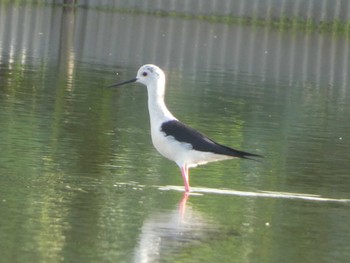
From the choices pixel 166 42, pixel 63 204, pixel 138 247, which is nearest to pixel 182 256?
pixel 138 247

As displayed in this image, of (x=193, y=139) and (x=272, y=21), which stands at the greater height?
(x=193, y=139)

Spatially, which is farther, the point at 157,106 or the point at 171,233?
the point at 157,106

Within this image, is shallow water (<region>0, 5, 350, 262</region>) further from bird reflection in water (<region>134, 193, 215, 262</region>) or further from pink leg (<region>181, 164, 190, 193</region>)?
pink leg (<region>181, 164, 190, 193</region>)

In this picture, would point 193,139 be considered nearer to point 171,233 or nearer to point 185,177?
point 185,177

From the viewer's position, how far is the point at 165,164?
1484 cm

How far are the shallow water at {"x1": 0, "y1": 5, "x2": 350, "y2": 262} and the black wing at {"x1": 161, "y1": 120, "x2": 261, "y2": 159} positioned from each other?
43 cm

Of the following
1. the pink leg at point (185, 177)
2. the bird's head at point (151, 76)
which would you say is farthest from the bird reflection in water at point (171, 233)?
the bird's head at point (151, 76)

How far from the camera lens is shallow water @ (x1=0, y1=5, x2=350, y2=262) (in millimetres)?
10250

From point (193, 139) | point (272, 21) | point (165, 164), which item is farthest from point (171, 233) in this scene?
point (272, 21)

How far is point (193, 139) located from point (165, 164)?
1.89 m

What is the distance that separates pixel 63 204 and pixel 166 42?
2375 cm

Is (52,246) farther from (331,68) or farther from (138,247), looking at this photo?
(331,68)

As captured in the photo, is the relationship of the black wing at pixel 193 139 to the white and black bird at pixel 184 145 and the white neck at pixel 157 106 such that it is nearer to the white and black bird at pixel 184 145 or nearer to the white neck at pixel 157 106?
the white and black bird at pixel 184 145

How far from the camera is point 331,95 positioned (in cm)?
2452
